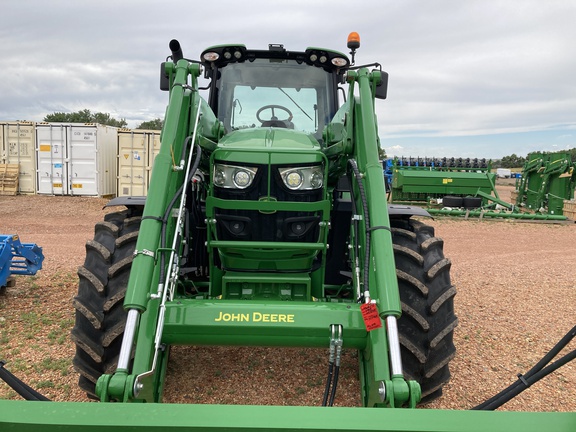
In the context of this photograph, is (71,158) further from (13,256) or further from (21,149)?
(13,256)

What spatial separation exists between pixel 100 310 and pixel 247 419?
5.91 ft

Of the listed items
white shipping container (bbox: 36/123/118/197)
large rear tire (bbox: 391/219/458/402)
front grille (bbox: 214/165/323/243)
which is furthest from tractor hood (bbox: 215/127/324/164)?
white shipping container (bbox: 36/123/118/197)

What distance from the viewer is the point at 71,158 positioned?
16750 mm

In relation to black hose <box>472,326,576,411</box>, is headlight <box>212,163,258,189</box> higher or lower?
higher

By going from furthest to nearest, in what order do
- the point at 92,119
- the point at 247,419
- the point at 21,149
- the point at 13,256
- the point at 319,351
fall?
1. the point at 92,119
2. the point at 21,149
3. the point at 13,256
4. the point at 319,351
5. the point at 247,419

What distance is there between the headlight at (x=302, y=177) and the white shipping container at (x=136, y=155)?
13.9m

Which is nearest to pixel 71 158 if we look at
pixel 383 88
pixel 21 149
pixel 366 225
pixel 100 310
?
pixel 21 149

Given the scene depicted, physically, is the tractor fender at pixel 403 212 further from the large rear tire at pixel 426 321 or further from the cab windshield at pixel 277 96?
the cab windshield at pixel 277 96

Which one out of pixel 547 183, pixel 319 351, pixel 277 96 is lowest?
pixel 319 351

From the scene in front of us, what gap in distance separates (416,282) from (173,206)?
169 centimetres

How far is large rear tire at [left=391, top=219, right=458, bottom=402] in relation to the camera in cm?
329

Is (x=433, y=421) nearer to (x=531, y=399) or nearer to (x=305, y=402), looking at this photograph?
(x=305, y=402)

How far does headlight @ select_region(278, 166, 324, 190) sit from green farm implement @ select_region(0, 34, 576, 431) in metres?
0.01

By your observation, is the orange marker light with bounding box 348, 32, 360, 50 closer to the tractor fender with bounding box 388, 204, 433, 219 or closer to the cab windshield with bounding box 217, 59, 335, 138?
the cab windshield with bounding box 217, 59, 335, 138
